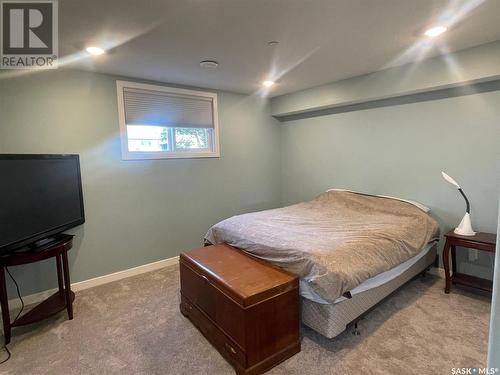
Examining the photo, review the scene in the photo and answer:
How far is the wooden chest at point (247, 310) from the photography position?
67.1 inches

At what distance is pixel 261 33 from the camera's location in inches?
82.4

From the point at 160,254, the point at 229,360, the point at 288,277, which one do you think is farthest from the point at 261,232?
the point at 160,254

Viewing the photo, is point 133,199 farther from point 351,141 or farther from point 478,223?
point 478,223

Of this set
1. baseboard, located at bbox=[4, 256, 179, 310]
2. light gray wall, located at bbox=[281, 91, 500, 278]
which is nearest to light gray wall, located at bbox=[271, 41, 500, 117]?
light gray wall, located at bbox=[281, 91, 500, 278]

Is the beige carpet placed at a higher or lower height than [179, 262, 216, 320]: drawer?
lower

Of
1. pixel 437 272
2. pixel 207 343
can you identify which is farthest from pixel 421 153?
pixel 207 343

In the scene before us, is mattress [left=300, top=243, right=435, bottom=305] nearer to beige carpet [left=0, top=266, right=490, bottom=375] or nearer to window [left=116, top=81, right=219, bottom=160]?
beige carpet [left=0, top=266, right=490, bottom=375]

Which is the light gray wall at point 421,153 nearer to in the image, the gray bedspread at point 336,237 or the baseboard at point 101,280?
the gray bedspread at point 336,237

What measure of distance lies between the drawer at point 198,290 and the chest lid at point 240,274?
0.05 m

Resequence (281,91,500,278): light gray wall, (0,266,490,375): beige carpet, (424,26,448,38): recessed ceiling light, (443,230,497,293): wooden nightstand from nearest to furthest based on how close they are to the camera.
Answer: (0,266,490,375): beige carpet → (424,26,448,38): recessed ceiling light → (443,230,497,293): wooden nightstand → (281,91,500,278): light gray wall

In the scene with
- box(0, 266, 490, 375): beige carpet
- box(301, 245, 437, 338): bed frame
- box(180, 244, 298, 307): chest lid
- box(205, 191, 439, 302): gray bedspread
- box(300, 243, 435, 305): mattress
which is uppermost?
box(205, 191, 439, 302): gray bedspread

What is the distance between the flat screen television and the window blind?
876mm

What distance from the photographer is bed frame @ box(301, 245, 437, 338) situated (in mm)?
1899

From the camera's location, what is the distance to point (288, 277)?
1918mm
